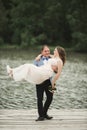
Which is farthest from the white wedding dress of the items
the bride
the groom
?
the groom

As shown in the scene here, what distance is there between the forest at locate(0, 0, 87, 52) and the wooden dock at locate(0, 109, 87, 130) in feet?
138

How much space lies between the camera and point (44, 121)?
7668mm

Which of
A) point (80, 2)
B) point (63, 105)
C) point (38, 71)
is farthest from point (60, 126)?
point (80, 2)

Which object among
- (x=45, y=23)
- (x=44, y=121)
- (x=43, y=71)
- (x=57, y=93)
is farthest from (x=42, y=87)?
(x=45, y=23)

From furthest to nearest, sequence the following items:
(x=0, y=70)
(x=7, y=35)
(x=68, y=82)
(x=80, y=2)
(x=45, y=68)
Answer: (x=7, y=35) → (x=80, y=2) → (x=0, y=70) → (x=68, y=82) → (x=45, y=68)

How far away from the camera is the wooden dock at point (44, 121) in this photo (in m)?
7.19

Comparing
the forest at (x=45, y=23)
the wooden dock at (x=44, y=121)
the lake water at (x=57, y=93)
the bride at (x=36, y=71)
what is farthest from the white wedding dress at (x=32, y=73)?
the forest at (x=45, y=23)

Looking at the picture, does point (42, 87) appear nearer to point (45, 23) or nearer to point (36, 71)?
point (36, 71)

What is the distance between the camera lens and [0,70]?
2619cm

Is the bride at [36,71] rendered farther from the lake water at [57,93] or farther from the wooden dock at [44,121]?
the lake water at [57,93]

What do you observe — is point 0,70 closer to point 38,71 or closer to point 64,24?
point 38,71

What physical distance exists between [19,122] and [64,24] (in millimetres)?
49496

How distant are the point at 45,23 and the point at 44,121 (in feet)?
164

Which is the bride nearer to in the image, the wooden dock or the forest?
the wooden dock
